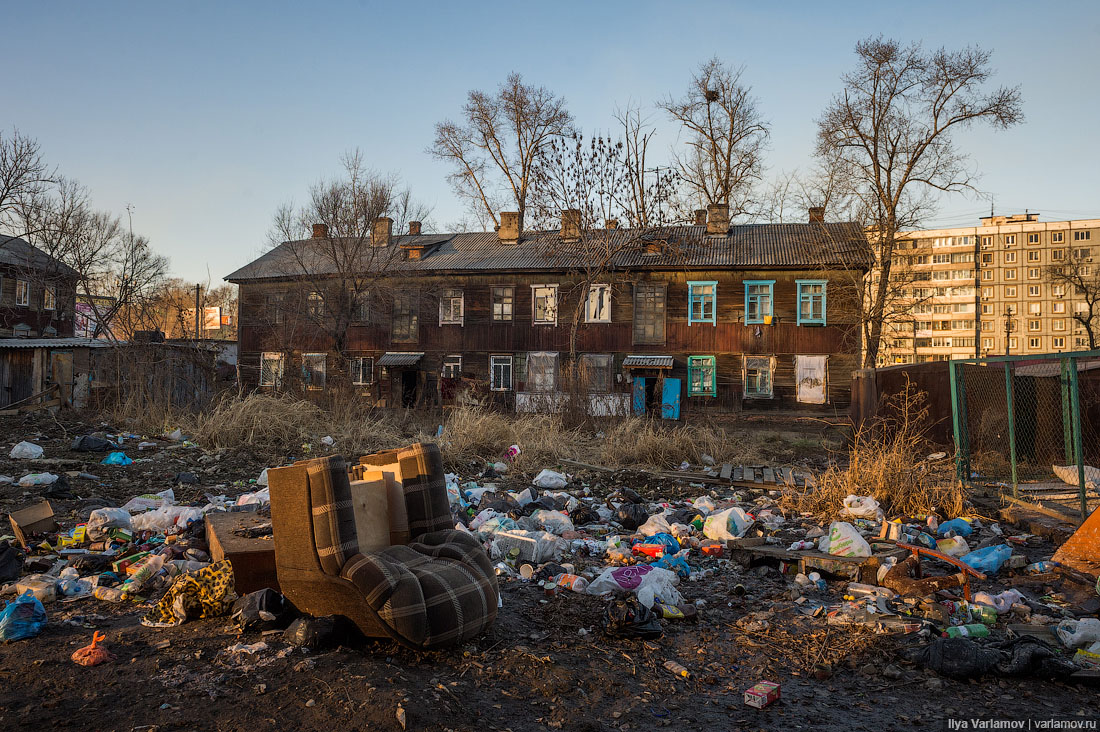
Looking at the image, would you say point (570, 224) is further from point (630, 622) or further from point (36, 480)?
point (630, 622)

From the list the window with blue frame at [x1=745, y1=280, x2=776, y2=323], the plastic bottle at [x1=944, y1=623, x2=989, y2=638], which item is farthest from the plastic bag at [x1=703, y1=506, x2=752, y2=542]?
the window with blue frame at [x1=745, y1=280, x2=776, y2=323]

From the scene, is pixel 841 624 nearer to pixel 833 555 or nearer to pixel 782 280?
pixel 833 555

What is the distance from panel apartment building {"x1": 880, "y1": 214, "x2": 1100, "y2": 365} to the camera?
75875 millimetres

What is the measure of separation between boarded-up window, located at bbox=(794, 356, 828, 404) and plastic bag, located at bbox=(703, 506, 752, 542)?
56.6 ft

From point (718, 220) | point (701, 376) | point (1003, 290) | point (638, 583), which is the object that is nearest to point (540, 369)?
point (701, 376)

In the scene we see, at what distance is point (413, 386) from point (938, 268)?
7873cm

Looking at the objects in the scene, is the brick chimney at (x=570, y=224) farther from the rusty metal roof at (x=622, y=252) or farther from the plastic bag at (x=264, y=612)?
the plastic bag at (x=264, y=612)

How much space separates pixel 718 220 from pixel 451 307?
35.6 feet

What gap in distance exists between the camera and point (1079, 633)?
3.61 m

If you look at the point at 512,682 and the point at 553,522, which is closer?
the point at 512,682

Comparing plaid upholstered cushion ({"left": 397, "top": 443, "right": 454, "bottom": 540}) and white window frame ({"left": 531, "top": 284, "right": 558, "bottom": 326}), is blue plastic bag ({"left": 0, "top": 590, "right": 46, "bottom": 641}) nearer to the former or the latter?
plaid upholstered cushion ({"left": 397, "top": 443, "right": 454, "bottom": 540})

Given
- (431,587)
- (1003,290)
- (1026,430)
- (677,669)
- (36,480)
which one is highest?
(1003,290)

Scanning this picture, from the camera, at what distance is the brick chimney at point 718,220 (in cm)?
2539

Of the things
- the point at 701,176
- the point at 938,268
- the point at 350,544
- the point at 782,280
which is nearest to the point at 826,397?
the point at 782,280
